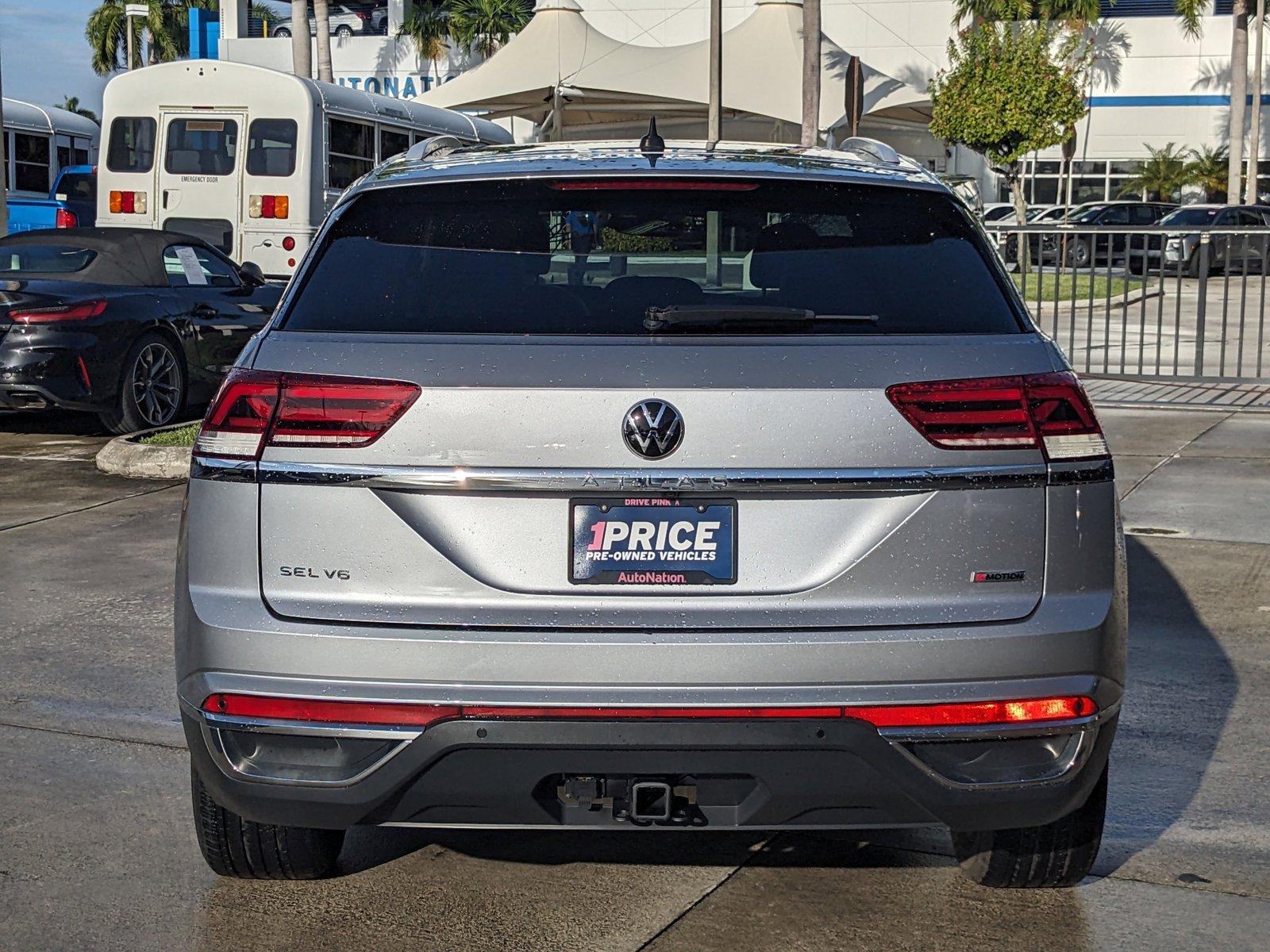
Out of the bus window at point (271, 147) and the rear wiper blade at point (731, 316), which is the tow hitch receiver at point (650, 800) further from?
the bus window at point (271, 147)

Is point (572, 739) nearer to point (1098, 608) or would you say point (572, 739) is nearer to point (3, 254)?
point (1098, 608)

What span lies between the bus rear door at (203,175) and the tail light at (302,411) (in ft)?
56.8

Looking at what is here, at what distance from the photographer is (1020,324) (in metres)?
3.45

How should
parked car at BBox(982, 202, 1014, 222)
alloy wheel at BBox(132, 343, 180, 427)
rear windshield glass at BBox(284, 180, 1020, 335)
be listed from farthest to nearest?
parked car at BBox(982, 202, 1014, 222) → alloy wheel at BBox(132, 343, 180, 427) → rear windshield glass at BBox(284, 180, 1020, 335)

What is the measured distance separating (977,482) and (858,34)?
5748 centimetres

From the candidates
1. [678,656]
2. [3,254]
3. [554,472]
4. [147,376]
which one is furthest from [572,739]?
[3,254]

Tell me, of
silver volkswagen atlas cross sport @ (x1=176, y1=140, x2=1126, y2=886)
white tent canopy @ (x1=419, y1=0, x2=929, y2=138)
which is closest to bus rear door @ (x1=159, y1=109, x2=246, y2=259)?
white tent canopy @ (x1=419, y1=0, x2=929, y2=138)

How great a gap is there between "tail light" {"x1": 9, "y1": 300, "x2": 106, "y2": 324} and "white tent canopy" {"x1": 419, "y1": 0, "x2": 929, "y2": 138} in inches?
977

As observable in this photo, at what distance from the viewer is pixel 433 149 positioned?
4457 millimetres

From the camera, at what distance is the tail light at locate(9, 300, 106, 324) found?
1129 centimetres

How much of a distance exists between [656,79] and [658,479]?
3566 cm

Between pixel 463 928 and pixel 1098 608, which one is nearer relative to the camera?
pixel 1098 608

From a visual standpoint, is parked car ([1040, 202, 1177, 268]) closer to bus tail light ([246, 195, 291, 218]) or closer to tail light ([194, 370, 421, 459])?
bus tail light ([246, 195, 291, 218])

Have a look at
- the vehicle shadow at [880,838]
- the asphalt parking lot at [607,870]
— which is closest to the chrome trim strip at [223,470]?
the asphalt parking lot at [607,870]
